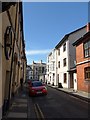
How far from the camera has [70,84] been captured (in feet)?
127

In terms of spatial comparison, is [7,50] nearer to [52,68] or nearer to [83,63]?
[83,63]

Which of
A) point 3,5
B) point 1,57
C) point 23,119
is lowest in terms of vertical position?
point 23,119

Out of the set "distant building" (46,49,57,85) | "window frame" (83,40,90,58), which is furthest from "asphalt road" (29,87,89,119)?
"distant building" (46,49,57,85)

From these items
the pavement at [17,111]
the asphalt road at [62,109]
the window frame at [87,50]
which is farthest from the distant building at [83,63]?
the pavement at [17,111]

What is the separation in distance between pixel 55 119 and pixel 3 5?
16.4ft

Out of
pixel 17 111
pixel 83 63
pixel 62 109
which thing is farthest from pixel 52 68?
pixel 17 111

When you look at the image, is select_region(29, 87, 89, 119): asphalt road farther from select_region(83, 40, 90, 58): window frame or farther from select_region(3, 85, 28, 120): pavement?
select_region(83, 40, 90, 58): window frame

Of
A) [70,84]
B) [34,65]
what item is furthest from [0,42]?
[34,65]

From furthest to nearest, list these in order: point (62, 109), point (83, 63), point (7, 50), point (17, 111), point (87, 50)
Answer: point (83, 63)
point (87, 50)
point (62, 109)
point (17, 111)
point (7, 50)

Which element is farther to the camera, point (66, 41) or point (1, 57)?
point (66, 41)

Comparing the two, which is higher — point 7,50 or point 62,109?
point 7,50

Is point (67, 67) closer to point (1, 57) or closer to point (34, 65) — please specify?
point (1, 57)

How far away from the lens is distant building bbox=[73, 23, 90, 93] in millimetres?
26031

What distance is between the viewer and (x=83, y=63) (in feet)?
89.9
